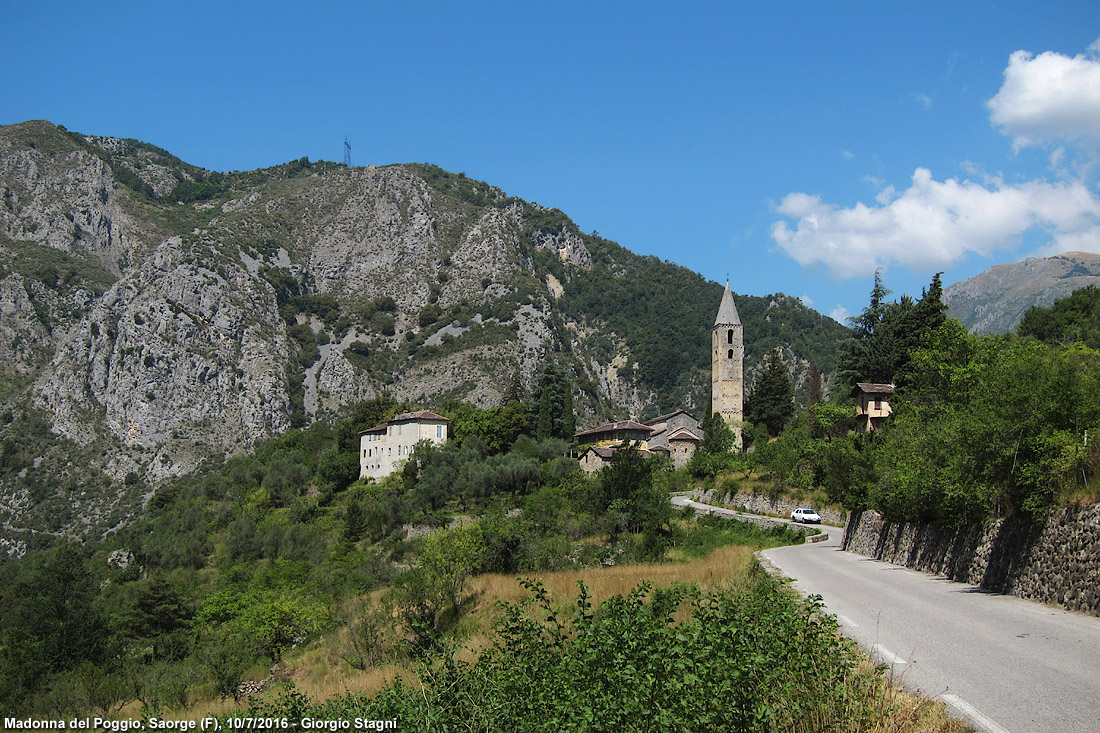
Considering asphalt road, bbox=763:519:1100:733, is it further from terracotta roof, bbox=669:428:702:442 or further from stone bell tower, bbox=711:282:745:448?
stone bell tower, bbox=711:282:745:448

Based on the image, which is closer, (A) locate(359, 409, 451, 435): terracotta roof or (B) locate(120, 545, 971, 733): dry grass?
(B) locate(120, 545, 971, 733): dry grass

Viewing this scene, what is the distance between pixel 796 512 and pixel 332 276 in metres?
141

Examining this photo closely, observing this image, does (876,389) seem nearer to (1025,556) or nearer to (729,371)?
(729,371)

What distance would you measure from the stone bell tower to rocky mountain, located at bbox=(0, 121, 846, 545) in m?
41.4

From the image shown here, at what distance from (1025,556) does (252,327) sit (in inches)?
5305

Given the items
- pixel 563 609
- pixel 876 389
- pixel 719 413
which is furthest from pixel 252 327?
pixel 563 609

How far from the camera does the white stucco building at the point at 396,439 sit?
81.2m

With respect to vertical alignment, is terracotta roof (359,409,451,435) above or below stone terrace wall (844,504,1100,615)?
above

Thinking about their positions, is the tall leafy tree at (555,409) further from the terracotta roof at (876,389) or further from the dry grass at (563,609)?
the dry grass at (563,609)

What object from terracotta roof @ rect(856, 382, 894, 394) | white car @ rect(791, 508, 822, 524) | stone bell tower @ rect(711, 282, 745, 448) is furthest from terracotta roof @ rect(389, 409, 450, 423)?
white car @ rect(791, 508, 822, 524)

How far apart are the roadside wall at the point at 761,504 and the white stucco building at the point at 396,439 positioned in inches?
1264

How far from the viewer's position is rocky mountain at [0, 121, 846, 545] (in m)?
118

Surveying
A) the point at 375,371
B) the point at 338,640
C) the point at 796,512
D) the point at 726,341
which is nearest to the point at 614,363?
the point at 375,371

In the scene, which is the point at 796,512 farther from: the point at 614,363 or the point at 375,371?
the point at 614,363
